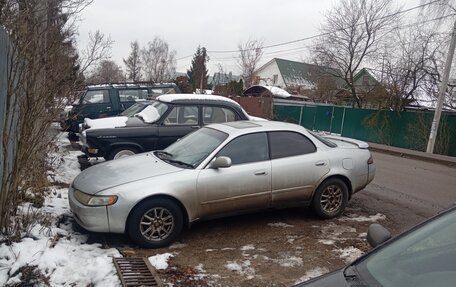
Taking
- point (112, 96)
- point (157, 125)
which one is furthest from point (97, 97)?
point (157, 125)

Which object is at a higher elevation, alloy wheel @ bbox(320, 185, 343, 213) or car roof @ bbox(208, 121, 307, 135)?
car roof @ bbox(208, 121, 307, 135)

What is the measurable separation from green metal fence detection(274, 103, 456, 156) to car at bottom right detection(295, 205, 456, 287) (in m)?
16.9

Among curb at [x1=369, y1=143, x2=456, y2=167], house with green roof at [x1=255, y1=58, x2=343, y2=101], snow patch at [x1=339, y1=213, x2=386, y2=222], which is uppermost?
house with green roof at [x1=255, y1=58, x2=343, y2=101]

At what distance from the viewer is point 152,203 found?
15.4 feet

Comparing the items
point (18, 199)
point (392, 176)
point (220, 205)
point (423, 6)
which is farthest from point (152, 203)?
point (423, 6)

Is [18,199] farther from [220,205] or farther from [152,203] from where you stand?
[220,205]

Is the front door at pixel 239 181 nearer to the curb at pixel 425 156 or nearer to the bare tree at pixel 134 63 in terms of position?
the curb at pixel 425 156

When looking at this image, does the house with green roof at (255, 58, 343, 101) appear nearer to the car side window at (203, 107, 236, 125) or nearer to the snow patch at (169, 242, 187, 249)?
the car side window at (203, 107, 236, 125)

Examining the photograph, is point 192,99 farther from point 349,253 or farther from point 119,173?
point 349,253

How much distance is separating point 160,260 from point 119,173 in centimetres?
130

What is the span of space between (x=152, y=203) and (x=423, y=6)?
18709 millimetres

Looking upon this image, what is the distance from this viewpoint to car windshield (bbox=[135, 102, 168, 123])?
27.8 ft

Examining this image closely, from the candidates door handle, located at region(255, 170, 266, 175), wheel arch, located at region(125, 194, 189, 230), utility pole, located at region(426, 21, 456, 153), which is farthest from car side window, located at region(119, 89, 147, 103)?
utility pole, located at region(426, 21, 456, 153)

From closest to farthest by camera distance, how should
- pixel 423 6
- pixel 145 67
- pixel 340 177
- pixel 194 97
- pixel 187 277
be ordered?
pixel 187 277 < pixel 340 177 < pixel 194 97 < pixel 423 6 < pixel 145 67
